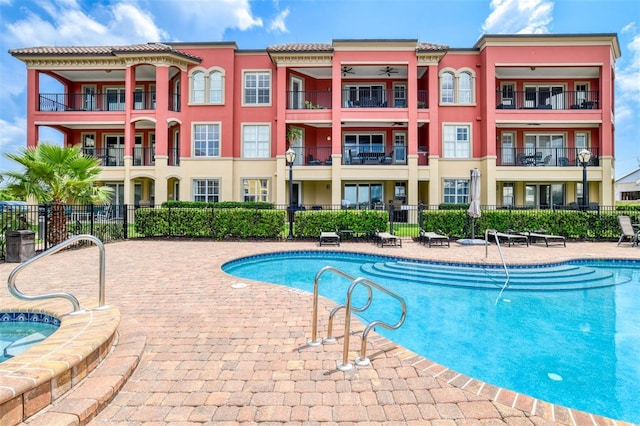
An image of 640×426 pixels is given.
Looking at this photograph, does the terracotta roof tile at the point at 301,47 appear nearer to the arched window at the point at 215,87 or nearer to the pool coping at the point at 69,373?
the arched window at the point at 215,87

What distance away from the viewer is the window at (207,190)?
68.9ft

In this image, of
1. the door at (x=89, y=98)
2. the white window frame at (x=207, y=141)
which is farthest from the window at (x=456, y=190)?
the door at (x=89, y=98)

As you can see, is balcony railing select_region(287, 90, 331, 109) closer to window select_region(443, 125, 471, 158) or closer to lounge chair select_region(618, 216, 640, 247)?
window select_region(443, 125, 471, 158)

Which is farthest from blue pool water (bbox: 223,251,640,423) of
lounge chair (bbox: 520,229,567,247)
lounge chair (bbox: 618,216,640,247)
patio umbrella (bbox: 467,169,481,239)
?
lounge chair (bbox: 618,216,640,247)

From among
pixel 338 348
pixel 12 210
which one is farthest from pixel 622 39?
pixel 12 210

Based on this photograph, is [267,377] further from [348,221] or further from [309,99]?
[309,99]

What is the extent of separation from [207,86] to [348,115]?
9.22 m

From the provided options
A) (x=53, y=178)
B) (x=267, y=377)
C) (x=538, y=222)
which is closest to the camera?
(x=267, y=377)

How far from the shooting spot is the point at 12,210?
9742mm

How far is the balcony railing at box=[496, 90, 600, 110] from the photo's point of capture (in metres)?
21.5

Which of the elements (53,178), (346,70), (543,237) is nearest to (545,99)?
(346,70)

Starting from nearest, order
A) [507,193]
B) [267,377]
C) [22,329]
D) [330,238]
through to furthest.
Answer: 1. [267,377]
2. [22,329]
3. [330,238]
4. [507,193]

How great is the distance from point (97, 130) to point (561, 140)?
106 feet

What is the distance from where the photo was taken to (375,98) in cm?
2212
